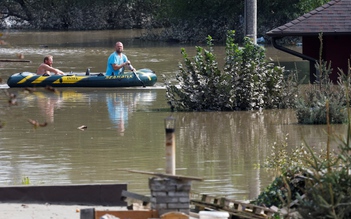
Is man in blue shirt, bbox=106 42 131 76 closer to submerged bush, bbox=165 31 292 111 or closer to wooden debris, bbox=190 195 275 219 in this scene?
submerged bush, bbox=165 31 292 111

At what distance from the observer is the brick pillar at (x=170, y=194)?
25.9 ft

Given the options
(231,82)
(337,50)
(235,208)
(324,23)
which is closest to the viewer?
(235,208)

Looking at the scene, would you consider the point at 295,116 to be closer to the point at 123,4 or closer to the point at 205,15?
the point at 205,15

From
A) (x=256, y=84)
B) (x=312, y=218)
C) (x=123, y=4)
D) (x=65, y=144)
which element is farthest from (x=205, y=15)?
(x=312, y=218)

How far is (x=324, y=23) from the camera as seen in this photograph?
2155cm

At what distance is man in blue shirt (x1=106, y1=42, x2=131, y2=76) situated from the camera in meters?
23.6

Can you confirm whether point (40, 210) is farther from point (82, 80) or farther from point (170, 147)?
point (82, 80)

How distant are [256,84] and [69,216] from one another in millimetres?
9708

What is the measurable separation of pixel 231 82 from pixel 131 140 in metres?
4.04

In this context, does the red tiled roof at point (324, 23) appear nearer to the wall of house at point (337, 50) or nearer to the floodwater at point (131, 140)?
the wall of house at point (337, 50)

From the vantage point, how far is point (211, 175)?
38.1 ft

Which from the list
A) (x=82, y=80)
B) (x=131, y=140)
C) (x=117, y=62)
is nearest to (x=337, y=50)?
(x=117, y=62)

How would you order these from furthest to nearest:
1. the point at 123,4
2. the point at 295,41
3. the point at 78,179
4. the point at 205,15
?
the point at 123,4 < the point at 205,15 < the point at 295,41 < the point at 78,179

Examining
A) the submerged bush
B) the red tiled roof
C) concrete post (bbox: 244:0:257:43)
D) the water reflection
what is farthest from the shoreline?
the red tiled roof
